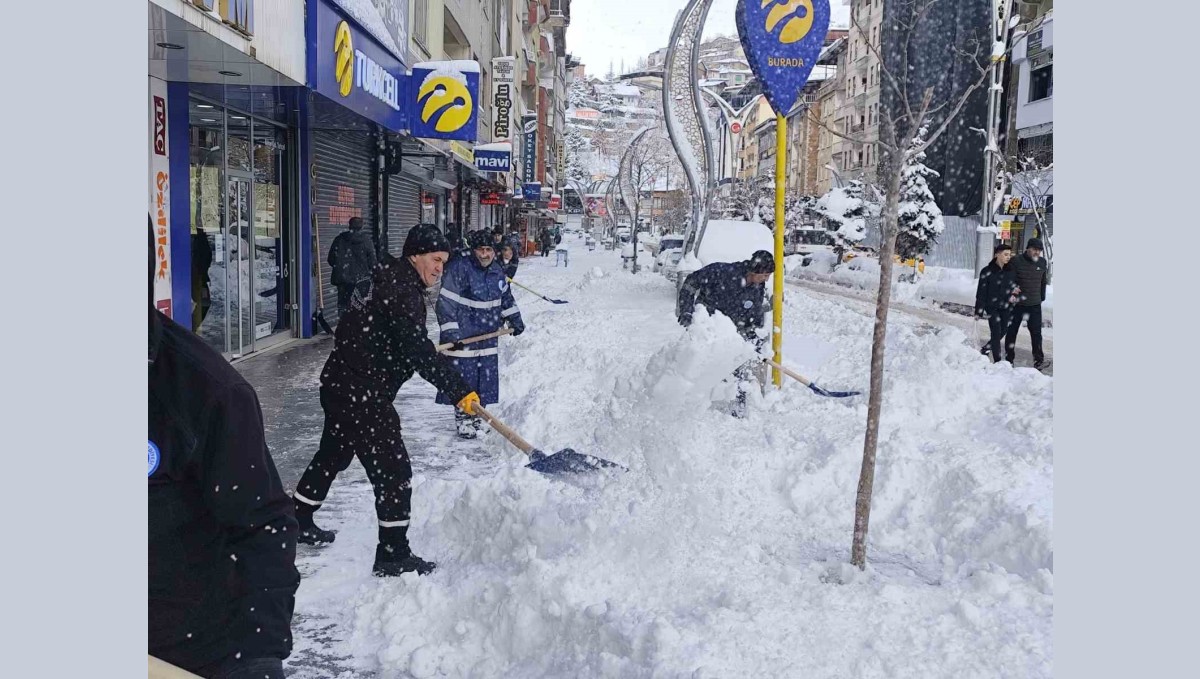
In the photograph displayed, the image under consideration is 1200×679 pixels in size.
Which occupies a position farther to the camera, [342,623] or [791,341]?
[791,341]

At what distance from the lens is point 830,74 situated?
11.6 metres

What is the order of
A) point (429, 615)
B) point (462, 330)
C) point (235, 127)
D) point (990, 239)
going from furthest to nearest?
1. point (990, 239)
2. point (235, 127)
3. point (462, 330)
4. point (429, 615)

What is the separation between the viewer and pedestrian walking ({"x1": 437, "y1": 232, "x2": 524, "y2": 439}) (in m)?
7.54

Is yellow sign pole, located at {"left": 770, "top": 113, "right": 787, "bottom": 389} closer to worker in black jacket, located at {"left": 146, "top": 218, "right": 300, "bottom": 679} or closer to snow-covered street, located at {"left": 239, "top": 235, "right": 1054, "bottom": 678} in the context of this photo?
snow-covered street, located at {"left": 239, "top": 235, "right": 1054, "bottom": 678}

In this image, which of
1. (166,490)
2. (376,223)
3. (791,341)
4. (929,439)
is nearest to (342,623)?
(166,490)

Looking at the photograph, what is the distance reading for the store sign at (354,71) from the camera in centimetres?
956

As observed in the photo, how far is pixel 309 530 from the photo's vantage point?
4.92 meters

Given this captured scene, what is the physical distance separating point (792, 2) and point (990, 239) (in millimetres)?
11157

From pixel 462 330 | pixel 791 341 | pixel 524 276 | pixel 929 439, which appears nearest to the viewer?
pixel 929 439

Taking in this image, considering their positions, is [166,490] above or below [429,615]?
above

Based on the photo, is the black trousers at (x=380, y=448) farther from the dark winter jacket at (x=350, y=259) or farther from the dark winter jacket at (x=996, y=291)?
the dark winter jacket at (x=996, y=291)

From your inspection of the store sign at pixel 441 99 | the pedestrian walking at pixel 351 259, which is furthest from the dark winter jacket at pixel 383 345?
the store sign at pixel 441 99

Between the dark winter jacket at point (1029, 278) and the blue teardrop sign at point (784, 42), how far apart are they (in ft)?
17.9

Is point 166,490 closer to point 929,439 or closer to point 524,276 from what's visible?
point 929,439
